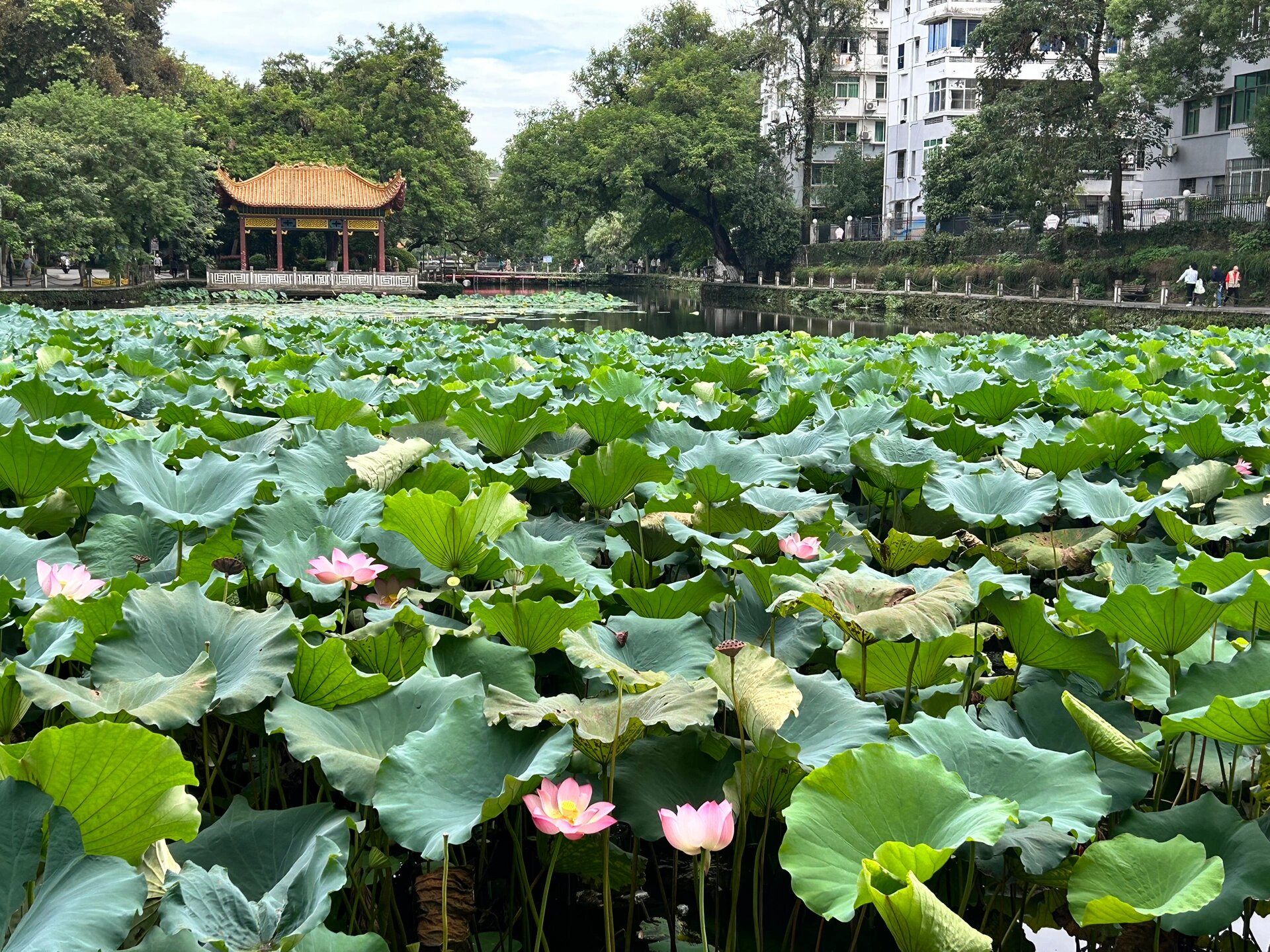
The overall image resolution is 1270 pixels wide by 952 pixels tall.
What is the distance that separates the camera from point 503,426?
8.48 feet

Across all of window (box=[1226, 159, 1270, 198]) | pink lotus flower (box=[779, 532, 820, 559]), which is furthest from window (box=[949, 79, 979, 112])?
pink lotus flower (box=[779, 532, 820, 559])

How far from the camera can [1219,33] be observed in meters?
21.8

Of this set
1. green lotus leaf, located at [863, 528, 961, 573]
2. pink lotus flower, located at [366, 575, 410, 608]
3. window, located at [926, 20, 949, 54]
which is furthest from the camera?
window, located at [926, 20, 949, 54]

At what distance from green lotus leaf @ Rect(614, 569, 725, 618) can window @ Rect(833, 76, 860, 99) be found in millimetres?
43544

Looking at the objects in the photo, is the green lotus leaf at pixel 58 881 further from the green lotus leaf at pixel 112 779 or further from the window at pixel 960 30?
the window at pixel 960 30

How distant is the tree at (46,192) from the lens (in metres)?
21.2

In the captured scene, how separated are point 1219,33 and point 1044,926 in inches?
981

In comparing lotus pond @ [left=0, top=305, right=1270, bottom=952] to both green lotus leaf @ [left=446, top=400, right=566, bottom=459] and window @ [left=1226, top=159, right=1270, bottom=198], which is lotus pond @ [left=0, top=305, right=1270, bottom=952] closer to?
green lotus leaf @ [left=446, top=400, right=566, bottom=459]

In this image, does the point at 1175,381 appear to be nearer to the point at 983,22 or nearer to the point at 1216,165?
the point at 983,22

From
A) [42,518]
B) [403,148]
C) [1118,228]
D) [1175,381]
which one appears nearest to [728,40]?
[403,148]

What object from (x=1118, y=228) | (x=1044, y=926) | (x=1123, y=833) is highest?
(x=1118, y=228)

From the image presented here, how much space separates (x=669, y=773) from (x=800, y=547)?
1.91 ft

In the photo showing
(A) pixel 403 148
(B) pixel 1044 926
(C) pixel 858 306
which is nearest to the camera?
(B) pixel 1044 926

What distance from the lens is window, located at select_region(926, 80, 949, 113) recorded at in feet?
119
